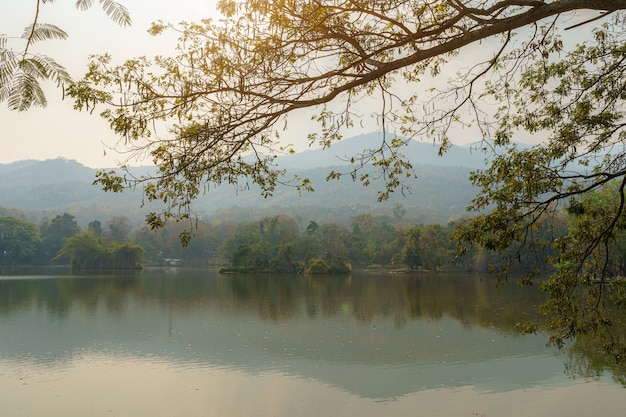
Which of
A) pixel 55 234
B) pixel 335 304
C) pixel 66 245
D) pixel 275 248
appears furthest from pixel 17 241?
pixel 335 304

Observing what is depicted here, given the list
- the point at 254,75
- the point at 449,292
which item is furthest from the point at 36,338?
the point at 449,292

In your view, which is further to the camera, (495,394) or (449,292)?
(449,292)

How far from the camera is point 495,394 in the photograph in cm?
1116

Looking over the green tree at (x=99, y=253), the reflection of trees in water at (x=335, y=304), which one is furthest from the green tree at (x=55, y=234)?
the reflection of trees in water at (x=335, y=304)

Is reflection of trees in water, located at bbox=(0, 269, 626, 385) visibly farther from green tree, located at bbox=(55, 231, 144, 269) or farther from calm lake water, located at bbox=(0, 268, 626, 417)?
green tree, located at bbox=(55, 231, 144, 269)

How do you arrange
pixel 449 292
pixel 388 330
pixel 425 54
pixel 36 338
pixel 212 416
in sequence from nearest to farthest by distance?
pixel 425 54
pixel 212 416
pixel 36 338
pixel 388 330
pixel 449 292

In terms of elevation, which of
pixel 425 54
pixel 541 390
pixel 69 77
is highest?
pixel 425 54

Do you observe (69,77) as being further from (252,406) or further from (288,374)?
(288,374)

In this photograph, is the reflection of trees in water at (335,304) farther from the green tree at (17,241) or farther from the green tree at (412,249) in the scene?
the green tree at (17,241)

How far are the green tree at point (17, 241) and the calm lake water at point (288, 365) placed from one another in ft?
230

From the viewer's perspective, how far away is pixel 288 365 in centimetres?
1385

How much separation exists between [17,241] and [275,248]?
47.8m

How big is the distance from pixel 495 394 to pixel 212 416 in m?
6.12

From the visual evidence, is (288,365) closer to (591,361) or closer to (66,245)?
(591,361)
